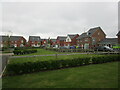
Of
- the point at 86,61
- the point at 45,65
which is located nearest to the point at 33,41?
the point at 86,61

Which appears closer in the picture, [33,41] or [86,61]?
[86,61]

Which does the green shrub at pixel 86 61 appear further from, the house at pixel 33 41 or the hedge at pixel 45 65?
the house at pixel 33 41

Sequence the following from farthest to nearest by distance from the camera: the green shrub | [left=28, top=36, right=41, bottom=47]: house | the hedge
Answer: [left=28, top=36, right=41, bottom=47]: house
the green shrub
the hedge

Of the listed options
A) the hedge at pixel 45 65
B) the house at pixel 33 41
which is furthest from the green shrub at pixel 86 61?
the house at pixel 33 41

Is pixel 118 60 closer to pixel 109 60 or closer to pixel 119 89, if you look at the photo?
pixel 109 60

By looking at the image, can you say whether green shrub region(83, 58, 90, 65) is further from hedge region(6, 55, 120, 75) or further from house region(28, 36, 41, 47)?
house region(28, 36, 41, 47)

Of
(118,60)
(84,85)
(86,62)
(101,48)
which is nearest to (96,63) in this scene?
(86,62)

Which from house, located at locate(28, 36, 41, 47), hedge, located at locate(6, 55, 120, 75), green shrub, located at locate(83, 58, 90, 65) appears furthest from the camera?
house, located at locate(28, 36, 41, 47)

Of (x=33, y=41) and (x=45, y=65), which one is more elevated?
(x=33, y=41)

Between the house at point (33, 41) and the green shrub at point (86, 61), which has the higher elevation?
the house at point (33, 41)

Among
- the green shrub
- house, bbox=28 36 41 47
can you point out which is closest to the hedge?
the green shrub

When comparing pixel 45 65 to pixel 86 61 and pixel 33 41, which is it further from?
pixel 33 41

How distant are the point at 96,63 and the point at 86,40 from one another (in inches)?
1309

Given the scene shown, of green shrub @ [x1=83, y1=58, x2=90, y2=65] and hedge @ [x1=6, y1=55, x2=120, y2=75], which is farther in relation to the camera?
green shrub @ [x1=83, y1=58, x2=90, y2=65]
